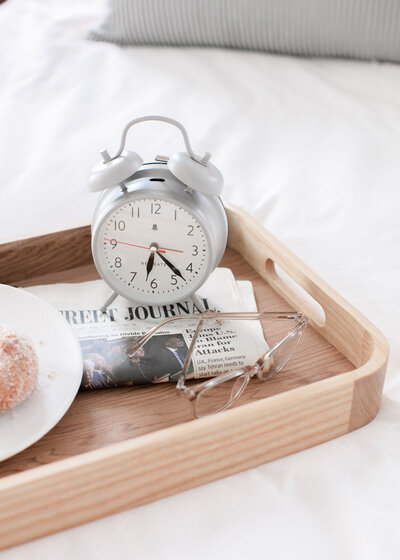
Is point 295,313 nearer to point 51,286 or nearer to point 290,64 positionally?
point 51,286

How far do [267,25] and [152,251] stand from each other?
0.92m

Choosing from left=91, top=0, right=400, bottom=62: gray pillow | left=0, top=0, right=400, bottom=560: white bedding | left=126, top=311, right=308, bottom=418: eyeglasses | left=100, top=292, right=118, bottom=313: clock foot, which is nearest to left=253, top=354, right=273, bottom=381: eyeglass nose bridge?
left=126, top=311, right=308, bottom=418: eyeglasses

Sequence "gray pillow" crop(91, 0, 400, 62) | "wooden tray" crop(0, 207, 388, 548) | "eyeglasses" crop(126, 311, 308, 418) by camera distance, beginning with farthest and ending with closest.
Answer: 1. "gray pillow" crop(91, 0, 400, 62)
2. "eyeglasses" crop(126, 311, 308, 418)
3. "wooden tray" crop(0, 207, 388, 548)

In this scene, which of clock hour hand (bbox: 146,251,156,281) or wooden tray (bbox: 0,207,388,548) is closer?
wooden tray (bbox: 0,207,388,548)

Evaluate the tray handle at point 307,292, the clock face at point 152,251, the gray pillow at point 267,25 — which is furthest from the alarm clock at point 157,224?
the gray pillow at point 267,25

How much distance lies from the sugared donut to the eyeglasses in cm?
13

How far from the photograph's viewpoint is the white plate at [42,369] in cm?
64

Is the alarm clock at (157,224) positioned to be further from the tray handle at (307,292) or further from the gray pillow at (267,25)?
the gray pillow at (267,25)

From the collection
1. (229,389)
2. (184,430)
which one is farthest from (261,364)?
(184,430)

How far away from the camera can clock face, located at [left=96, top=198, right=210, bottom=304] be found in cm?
78

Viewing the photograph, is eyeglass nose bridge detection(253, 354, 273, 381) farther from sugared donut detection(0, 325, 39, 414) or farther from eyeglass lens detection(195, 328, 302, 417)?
sugared donut detection(0, 325, 39, 414)

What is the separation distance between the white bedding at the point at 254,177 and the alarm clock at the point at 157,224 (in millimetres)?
191

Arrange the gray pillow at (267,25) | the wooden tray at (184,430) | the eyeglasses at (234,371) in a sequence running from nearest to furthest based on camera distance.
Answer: the wooden tray at (184,430), the eyeglasses at (234,371), the gray pillow at (267,25)

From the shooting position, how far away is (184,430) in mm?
597
